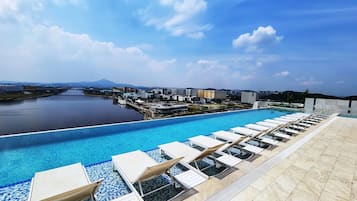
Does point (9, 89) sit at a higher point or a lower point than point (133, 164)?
lower

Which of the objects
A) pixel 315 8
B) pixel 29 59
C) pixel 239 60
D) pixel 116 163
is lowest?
pixel 116 163

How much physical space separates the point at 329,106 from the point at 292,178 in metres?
11.8

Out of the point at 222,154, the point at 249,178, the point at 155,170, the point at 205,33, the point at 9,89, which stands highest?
the point at 205,33

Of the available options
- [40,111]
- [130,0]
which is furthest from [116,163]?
[40,111]

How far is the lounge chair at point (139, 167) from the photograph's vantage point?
2.26 metres

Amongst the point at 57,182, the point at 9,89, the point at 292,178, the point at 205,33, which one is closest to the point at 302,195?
the point at 292,178

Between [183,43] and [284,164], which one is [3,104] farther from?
[284,164]

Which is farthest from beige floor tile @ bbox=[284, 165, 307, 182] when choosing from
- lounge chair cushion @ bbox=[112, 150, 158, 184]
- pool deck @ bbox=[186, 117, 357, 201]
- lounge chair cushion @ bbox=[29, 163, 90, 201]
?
lounge chair cushion @ bbox=[29, 163, 90, 201]

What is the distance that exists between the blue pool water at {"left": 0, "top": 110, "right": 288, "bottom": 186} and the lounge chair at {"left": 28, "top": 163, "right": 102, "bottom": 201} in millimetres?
1144

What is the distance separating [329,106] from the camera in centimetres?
1102

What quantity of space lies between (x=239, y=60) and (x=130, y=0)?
39.1 ft

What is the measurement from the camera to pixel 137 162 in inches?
111

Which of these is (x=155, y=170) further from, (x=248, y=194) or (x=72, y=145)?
(x=72, y=145)

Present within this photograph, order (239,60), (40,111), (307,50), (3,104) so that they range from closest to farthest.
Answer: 1. (307,50)
2. (239,60)
3. (40,111)
4. (3,104)
